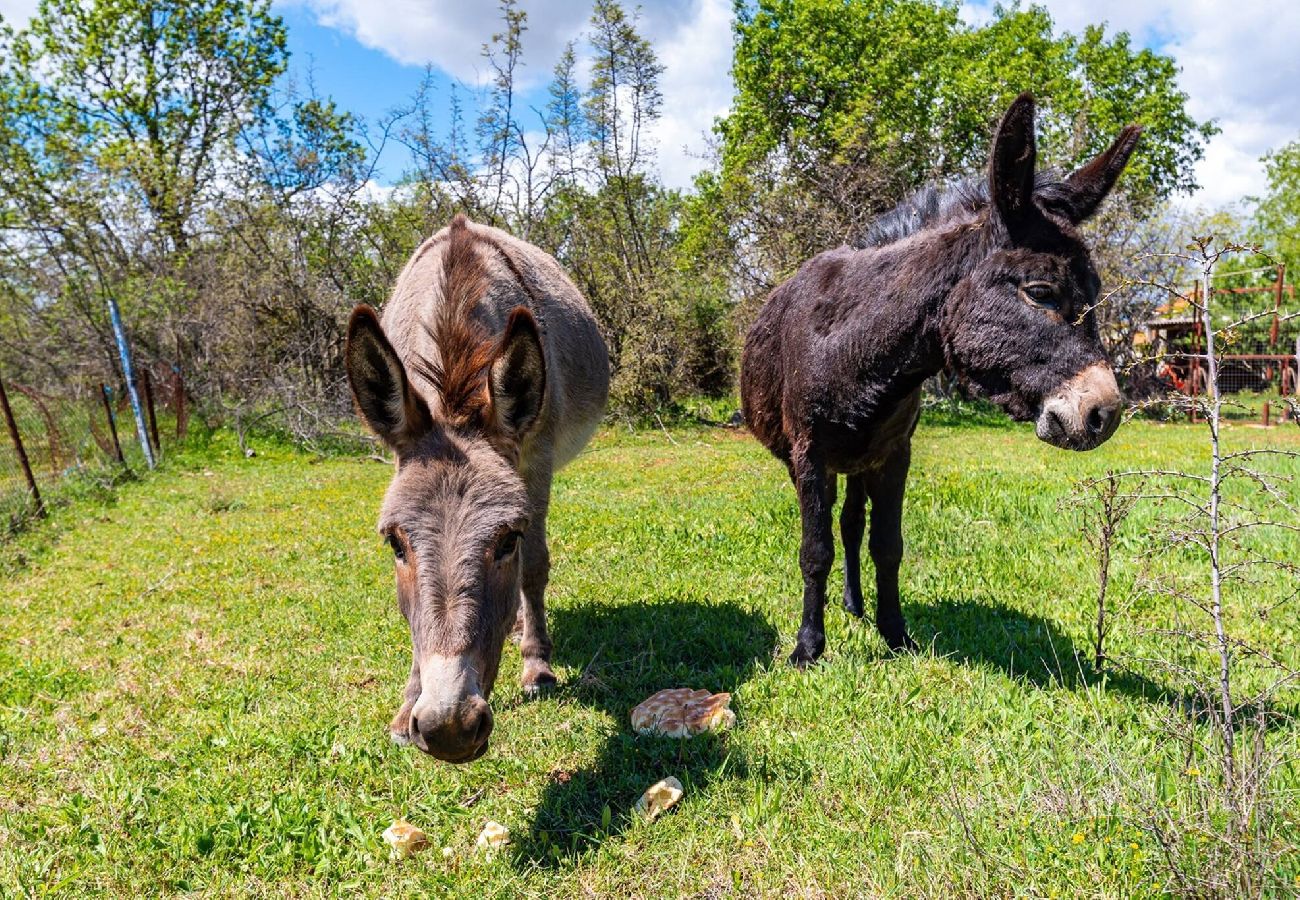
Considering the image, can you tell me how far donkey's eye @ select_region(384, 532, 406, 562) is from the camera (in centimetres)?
275

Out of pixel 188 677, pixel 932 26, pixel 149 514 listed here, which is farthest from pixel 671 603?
pixel 932 26

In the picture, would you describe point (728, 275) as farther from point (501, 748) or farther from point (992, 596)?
point (501, 748)

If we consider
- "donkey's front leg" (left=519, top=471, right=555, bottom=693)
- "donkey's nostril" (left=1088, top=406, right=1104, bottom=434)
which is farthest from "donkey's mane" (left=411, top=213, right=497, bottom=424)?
"donkey's nostril" (left=1088, top=406, right=1104, bottom=434)

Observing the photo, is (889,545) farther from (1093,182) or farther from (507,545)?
(507,545)

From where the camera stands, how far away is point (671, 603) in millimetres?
5254

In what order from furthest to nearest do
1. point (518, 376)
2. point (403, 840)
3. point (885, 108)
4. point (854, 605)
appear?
point (885, 108)
point (854, 605)
point (518, 376)
point (403, 840)

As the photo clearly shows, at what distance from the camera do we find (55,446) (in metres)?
10.1

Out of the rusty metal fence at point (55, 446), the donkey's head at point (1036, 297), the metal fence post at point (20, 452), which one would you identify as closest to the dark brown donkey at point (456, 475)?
the donkey's head at point (1036, 297)

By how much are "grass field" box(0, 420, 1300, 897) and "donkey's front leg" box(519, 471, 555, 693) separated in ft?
0.43

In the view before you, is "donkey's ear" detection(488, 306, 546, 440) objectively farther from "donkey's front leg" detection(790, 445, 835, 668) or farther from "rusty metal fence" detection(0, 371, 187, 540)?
"rusty metal fence" detection(0, 371, 187, 540)

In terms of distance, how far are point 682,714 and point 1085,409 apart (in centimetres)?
214

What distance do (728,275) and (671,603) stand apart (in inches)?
554

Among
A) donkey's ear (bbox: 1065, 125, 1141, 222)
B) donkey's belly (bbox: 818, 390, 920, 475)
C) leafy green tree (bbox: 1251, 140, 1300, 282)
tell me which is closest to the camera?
donkey's ear (bbox: 1065, 125, 1141, 222)

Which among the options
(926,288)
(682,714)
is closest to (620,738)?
(682,714)
